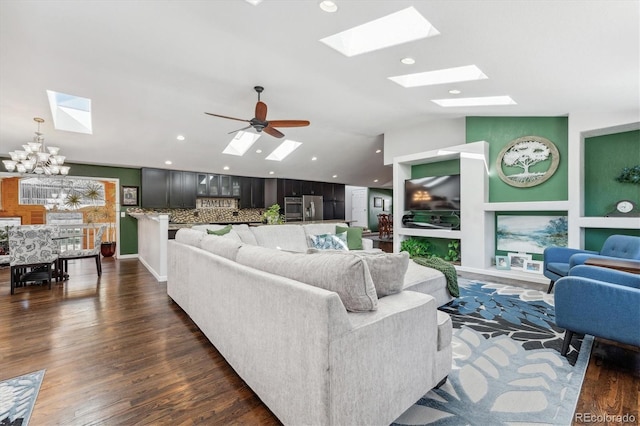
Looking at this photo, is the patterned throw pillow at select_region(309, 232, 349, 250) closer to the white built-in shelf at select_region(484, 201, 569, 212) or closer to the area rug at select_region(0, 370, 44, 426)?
the white built-in shelf at select_region(484, 201, 569, 212)

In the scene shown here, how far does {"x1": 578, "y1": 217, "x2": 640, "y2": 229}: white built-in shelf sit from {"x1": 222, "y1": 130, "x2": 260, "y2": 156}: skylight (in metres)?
6.25

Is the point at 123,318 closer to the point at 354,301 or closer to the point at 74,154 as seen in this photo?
the point at 354,301

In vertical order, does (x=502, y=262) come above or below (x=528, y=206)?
below

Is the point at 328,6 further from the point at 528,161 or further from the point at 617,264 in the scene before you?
the point at 528,161

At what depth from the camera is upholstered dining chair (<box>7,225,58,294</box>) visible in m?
4.13

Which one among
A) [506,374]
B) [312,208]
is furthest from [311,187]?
[506,374]

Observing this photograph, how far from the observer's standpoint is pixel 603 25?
218cm

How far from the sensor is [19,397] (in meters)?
1.81

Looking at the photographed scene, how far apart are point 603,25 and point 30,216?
10.9 metres

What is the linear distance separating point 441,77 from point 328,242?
2.67 metres

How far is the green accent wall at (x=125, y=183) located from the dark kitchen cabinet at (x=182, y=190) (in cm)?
85

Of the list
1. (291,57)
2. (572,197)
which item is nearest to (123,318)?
(291,57)

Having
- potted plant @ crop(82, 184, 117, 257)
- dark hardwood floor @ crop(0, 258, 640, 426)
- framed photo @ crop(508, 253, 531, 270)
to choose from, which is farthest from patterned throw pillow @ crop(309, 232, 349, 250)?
potted plant @ crop(82, 184, 117, 257)

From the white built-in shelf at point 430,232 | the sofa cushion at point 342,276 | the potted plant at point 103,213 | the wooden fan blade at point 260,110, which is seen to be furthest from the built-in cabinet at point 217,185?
the sofa cushion at point 342,276
